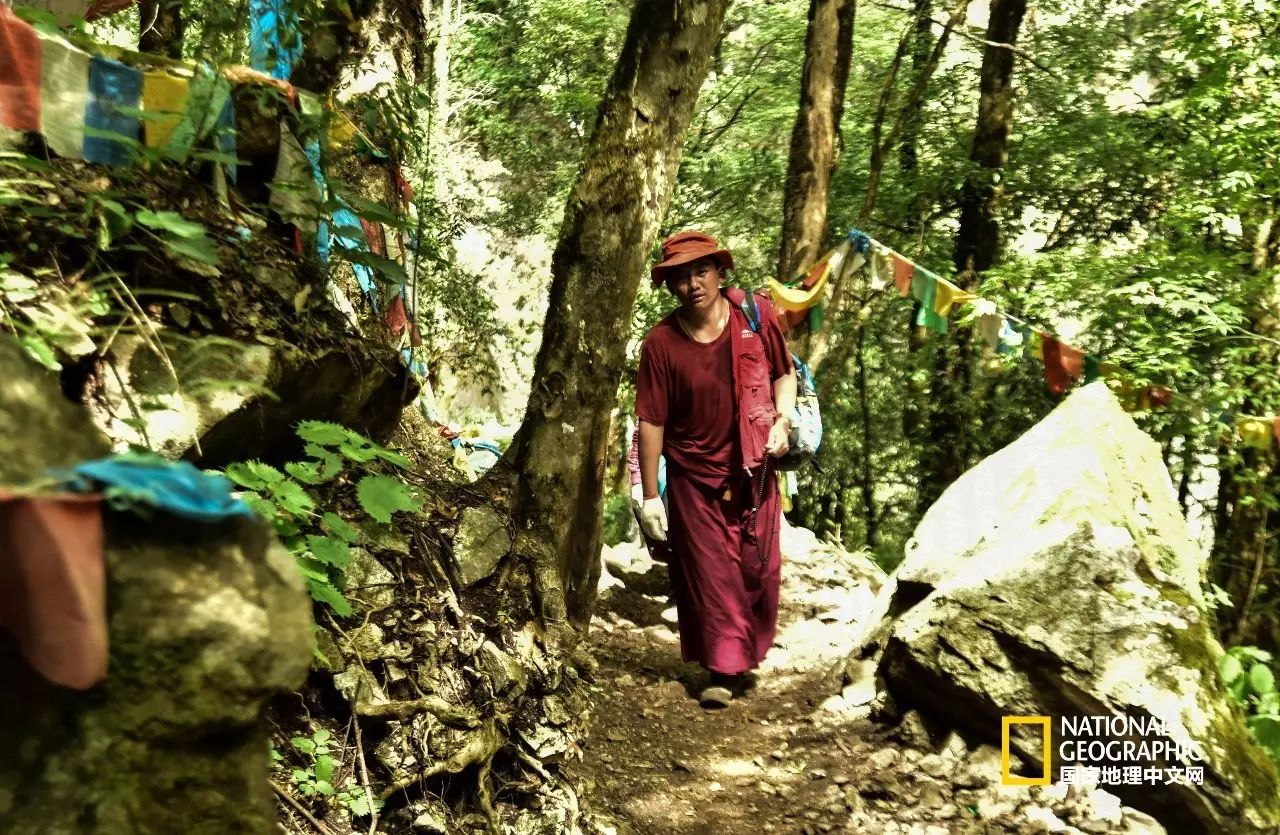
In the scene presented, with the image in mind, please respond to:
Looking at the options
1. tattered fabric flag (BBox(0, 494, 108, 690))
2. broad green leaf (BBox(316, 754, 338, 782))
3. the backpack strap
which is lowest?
broad green leaf (BBox(316, 754, 338, 782))

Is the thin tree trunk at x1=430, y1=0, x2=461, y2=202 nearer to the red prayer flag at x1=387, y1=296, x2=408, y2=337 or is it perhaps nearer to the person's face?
the red prayer flag at x1=387, y1=296, x2=408, y2=337

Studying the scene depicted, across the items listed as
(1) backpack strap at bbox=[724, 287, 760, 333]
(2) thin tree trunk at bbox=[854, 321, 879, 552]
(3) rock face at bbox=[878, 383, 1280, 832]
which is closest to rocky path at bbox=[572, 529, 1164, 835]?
(3) rock face at bbox=[878, 383, 1280, 832]

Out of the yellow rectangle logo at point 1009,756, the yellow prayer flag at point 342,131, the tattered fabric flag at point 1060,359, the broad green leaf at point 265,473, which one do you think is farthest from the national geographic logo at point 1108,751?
the tattered fabric flag at point 1060,359

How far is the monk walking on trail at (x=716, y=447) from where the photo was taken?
5.22 m

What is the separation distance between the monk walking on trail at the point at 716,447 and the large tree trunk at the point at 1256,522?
14.0 feet

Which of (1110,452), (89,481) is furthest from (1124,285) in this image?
(89,481)

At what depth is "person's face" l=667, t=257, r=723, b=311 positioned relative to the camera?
5.06 meters

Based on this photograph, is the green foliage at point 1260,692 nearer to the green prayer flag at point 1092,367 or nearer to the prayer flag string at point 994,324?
the prayer flag string at point 994,324

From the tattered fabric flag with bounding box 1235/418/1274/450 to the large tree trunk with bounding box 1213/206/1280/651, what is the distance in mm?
365

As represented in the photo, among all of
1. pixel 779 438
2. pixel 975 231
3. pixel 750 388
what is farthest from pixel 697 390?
pixel 975 231

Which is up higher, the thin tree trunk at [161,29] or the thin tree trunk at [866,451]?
the thin tree trunk at [161,29]

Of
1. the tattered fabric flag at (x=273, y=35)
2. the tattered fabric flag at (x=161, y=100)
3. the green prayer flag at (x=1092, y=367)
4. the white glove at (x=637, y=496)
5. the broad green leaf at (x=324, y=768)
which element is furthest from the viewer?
the green prayer flag at (x=1092, y=367)

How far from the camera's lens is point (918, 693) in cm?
442

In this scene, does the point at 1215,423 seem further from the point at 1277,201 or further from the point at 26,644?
the point at 26,644
